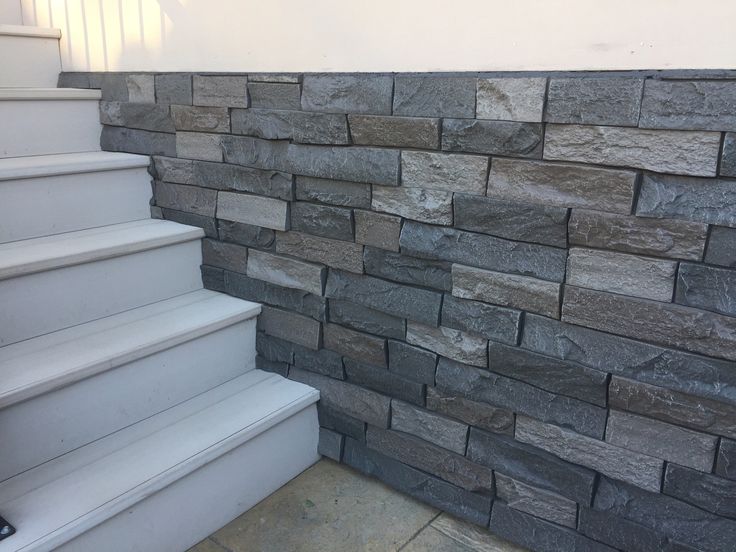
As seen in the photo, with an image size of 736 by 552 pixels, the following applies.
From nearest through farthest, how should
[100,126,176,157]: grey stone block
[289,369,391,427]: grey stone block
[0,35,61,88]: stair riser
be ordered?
[289,369,391,427]: grey stone block, [100,126,176,157]: grey stone block, [0,35,61,88]: stair riser

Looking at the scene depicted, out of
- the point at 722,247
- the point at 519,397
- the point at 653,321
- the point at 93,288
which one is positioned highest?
the point at 722,247

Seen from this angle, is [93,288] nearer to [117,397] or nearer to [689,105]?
[117,397]

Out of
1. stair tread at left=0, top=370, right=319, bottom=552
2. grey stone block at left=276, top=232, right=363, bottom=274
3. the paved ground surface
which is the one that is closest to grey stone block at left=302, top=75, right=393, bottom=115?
grey stone block at left=276, top=232, right=363, bottom=274

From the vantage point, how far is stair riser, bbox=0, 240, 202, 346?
164 cm

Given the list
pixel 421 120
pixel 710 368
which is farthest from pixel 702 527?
pixel 421 120

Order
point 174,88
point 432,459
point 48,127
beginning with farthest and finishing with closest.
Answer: point 48,127 → point 174,88 → point 432,459

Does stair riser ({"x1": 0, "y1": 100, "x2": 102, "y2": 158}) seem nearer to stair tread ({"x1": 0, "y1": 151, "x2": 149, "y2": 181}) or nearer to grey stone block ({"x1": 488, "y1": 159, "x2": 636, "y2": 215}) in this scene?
stair tread ({"x1": 0, "y1": 151, "x2": 149, "y2": 181})

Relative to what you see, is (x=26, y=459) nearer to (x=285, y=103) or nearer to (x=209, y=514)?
(x=209, y=514)

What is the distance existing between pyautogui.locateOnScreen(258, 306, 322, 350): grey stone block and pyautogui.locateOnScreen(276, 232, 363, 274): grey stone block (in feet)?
0.63

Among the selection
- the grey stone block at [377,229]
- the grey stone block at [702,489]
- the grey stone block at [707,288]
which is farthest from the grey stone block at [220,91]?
the grey stone block at [702,489]

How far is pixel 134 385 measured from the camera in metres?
1.67

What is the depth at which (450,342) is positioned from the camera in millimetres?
1604

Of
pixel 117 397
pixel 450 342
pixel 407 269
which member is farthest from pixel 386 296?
pixel 117 397

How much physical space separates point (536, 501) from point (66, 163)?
5.36ft
